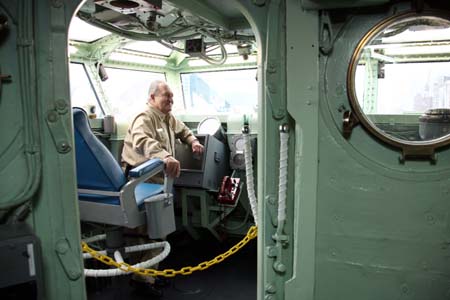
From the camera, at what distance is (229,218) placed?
4270 millimetres

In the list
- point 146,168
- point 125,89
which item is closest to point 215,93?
point 125,89

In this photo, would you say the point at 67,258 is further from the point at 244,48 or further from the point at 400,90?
the point at 244,48

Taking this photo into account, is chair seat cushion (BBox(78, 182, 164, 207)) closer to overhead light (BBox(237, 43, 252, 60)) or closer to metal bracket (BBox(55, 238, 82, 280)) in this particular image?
metal bracket (BBox(55, 238, 82, 280))

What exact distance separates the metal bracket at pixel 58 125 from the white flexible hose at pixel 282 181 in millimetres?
1101

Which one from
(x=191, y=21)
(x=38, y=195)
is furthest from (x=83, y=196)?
(x=191, y=21)

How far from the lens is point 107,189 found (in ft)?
8.79

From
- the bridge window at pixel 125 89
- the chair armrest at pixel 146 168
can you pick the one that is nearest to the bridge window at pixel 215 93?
the bridge window at pixel 125 89

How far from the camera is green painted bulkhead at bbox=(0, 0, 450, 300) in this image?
1680mm

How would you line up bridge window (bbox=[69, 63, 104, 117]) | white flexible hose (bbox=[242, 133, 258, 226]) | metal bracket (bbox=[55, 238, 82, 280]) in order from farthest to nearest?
bridge window (bbox=[69, 63, 104, 117]), white flexible hose (bbox=[242, 133, 258, 226]), metal bracket (bbox=[55, 238, 82, 280])

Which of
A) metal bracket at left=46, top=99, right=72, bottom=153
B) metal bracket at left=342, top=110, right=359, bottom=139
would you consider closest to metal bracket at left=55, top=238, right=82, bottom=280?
metal bracket at left=46, top=99, right=72, bottom=153

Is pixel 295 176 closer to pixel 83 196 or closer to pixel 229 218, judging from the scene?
pixel 83 196

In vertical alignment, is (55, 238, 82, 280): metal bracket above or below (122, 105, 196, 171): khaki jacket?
below

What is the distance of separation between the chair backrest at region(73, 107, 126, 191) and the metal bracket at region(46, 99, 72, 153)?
3.13ft

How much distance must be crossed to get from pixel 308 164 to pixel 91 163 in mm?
1690
